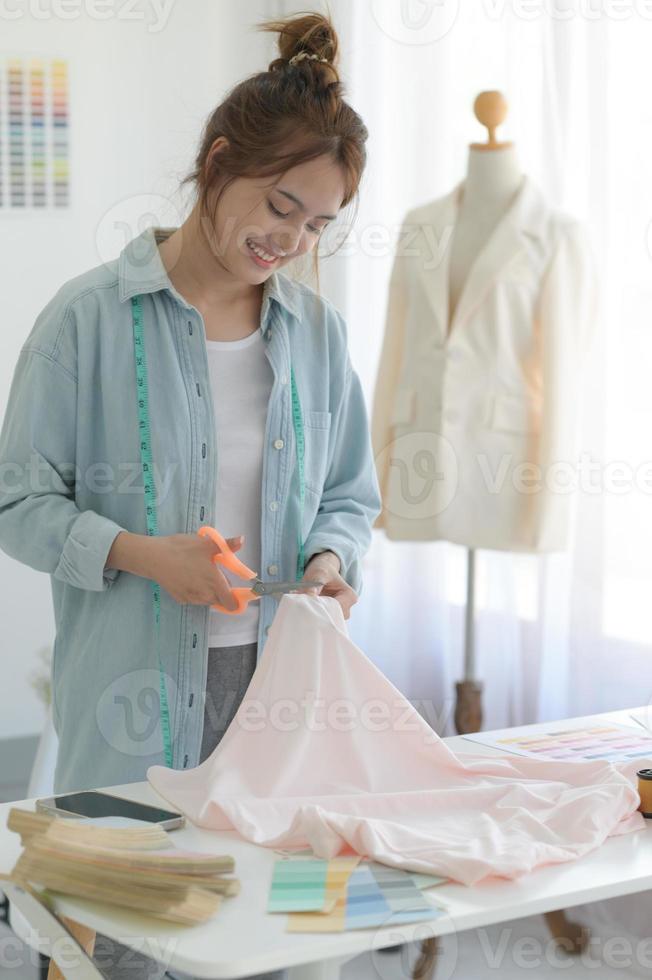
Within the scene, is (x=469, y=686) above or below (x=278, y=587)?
below

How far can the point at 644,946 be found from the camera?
9.92ft

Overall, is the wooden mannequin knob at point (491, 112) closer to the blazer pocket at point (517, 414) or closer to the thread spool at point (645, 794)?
the blazer pocket at point (517, 414)

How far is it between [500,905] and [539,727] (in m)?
0.79

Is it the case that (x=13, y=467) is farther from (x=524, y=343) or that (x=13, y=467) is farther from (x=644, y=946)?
(x=644, y=946)

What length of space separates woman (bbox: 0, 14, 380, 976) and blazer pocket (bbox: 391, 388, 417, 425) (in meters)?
1.42

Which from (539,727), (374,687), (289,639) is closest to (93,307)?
(289,639)

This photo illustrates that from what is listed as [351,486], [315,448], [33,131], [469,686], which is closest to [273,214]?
[315,448]

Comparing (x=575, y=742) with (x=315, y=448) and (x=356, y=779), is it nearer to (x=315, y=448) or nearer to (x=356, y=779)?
(x=356, y=779)

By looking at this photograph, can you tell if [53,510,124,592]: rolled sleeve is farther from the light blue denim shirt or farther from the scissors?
the scissors

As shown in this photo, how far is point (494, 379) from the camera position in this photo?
318cm

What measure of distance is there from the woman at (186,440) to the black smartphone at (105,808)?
232 millimetres

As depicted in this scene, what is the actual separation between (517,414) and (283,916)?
2115 millimetres

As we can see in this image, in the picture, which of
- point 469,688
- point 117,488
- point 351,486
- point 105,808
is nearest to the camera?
point 105,808

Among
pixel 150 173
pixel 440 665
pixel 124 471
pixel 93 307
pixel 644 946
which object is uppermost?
pixel 150 173
